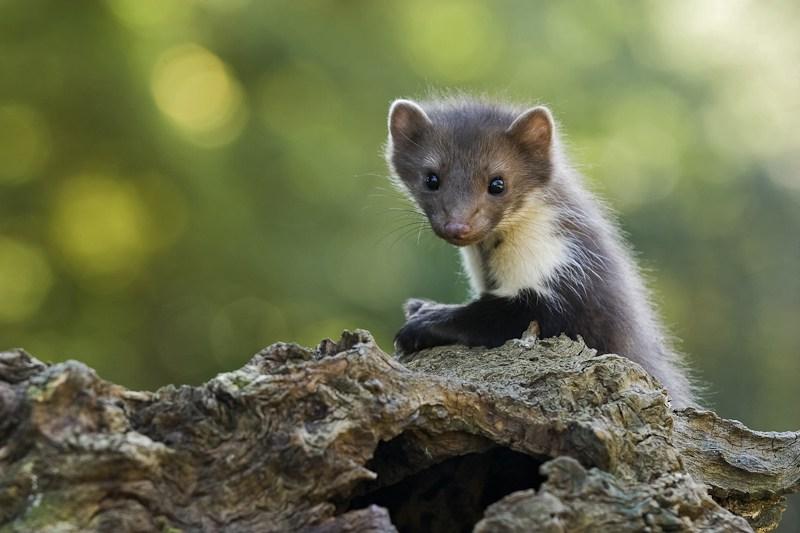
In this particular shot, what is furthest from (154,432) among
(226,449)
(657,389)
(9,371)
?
(657,389)

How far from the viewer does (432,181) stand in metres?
5.53

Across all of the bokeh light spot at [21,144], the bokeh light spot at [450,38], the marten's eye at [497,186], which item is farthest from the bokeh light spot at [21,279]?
the marten's eye at [497,186]

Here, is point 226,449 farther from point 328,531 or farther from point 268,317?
point 268,317

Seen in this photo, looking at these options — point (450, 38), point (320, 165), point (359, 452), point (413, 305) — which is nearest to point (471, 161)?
point (413, 305)

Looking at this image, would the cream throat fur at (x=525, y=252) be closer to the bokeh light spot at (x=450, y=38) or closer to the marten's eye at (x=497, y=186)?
the marten's eye at (x=497, y=186)

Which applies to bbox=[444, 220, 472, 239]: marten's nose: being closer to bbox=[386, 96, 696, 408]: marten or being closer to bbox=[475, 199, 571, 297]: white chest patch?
bbox=[386, 96, 696, 408]: marten

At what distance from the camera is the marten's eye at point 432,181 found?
5512 mm

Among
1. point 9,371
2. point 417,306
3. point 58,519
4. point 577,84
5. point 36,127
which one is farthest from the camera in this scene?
point 577,84

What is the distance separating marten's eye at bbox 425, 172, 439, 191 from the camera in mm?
5512

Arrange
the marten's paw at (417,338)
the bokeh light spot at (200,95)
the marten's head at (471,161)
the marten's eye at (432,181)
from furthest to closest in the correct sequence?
the bokeh light spot at (200,95), the marten's eye at (432,181), the marten's head at (471,161), the marten's paw at (417,338)

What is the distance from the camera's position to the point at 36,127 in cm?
855

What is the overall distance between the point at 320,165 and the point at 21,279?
2.49m

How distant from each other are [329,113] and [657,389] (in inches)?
235

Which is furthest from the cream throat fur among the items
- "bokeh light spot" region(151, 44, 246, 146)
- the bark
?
"bokeh light spot" region(151, 44, 246, 146)
